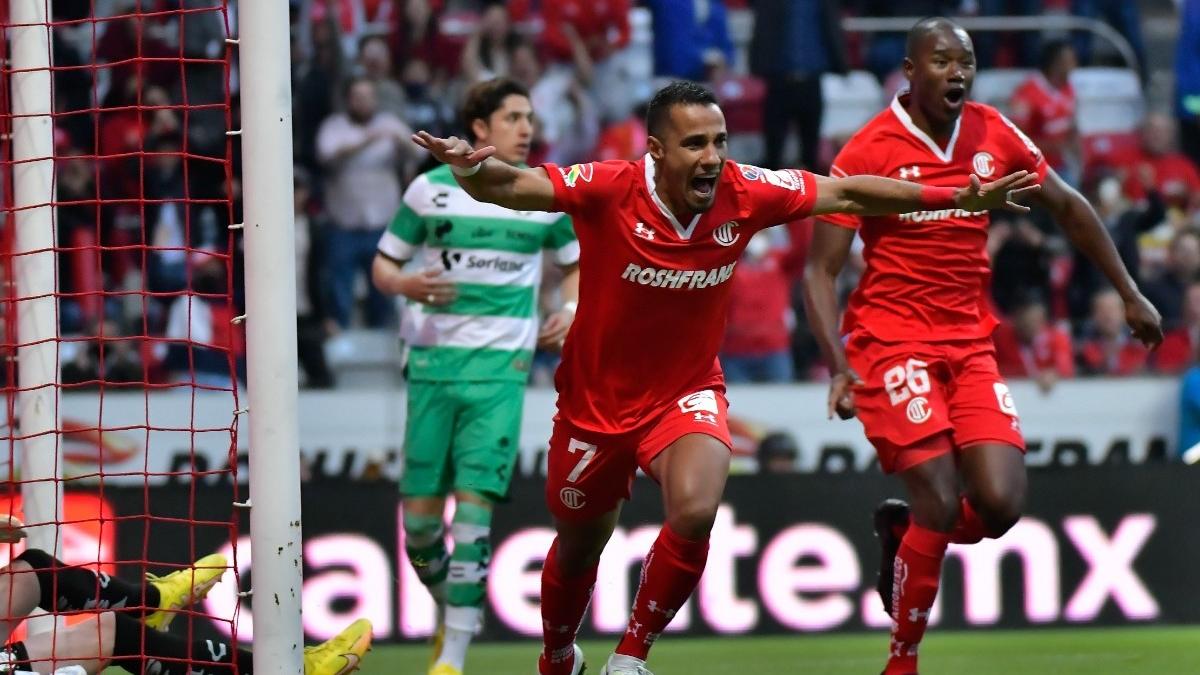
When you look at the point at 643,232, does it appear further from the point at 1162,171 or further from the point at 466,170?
the point at 1162,171

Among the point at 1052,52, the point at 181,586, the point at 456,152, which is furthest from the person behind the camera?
the point at 1052,52

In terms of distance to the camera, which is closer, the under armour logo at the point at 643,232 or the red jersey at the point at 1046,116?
the under armour logo at the point at 643,232

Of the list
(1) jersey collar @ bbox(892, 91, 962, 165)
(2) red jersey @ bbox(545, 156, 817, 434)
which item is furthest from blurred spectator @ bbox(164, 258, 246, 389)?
(2) red jersey @ bbox(545, 156, 817, 434)

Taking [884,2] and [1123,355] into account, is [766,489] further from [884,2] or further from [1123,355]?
[884,2]

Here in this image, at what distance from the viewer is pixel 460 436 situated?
7.80 metres

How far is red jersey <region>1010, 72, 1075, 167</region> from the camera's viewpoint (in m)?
14.3

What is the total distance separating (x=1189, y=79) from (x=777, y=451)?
5.46m

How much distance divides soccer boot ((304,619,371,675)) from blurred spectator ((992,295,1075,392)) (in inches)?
269

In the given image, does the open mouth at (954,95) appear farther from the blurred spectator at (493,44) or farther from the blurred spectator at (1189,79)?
the blurred spectator at (1189,79)

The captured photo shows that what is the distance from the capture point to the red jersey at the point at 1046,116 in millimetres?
14305

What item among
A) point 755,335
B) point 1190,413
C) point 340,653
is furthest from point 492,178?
point 1190,413

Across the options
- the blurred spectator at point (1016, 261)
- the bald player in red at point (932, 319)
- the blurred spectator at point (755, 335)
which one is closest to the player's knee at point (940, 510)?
the bald player in red at point (932, 319)

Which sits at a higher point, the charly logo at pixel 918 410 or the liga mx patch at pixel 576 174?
the liga mx patch at pixel 576 174

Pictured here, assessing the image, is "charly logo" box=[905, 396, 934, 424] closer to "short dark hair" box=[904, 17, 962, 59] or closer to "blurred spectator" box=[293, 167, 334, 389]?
"short dark hair" box=[904, 17, 962, 59]
